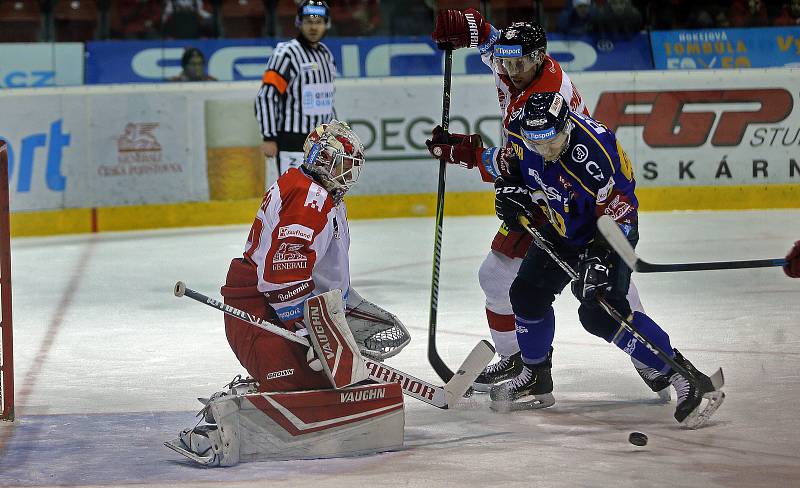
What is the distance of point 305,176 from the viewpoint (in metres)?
3.57

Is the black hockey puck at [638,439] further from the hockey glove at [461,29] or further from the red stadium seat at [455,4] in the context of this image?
the red stadium seat at [455,4]

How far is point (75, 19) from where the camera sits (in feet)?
29.9

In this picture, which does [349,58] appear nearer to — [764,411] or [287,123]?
[287,123]

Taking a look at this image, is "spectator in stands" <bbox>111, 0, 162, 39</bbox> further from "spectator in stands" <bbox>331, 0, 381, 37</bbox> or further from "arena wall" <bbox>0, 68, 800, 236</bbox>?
"spectator in stands" <bbox>331, 0, 381, 37</bbox>

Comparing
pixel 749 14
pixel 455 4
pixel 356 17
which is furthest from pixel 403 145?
pixel 749 14

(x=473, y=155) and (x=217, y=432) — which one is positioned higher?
(x=473, y=155)

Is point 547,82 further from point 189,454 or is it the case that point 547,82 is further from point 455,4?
point 455,4

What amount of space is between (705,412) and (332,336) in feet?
3.68

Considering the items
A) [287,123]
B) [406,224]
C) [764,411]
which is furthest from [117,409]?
[406,224]

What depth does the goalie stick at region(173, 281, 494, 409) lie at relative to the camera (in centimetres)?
346

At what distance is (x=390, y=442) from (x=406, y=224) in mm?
4990

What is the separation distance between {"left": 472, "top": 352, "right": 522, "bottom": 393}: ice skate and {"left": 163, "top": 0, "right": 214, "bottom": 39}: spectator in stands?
17.8 feet

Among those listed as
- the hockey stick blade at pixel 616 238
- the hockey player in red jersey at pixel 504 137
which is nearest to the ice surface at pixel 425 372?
the hockey player in red jersey at pixel 504 137

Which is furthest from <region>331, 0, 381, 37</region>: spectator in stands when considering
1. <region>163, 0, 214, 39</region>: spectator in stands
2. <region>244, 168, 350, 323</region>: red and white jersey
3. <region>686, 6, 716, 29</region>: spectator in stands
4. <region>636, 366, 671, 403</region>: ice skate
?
<region>244, 168, 350, 323</region>: red and white jersey
